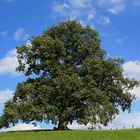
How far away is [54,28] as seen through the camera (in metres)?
84.1

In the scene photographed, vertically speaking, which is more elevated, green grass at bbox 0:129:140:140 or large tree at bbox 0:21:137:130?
large tree at bbox 0:21:137:130

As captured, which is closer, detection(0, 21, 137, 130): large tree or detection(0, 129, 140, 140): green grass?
detection(0, 129, 140, 140): green grass

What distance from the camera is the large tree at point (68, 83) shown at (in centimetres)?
7750

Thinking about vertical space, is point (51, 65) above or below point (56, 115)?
above

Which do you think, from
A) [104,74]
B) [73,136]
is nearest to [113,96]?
[104,74]

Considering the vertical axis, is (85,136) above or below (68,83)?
below

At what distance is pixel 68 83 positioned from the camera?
251ft

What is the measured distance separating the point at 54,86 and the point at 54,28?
11.5 m

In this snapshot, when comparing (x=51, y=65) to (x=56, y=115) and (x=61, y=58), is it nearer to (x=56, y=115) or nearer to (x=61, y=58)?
(x=61, y=58)

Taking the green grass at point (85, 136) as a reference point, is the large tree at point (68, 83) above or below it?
above

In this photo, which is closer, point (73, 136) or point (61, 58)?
point (73, 136)

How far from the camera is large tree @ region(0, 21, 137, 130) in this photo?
77.5 meters

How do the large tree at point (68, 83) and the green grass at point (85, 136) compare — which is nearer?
the green grass at point (85, 136)

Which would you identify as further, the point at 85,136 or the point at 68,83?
the point at 68,83
